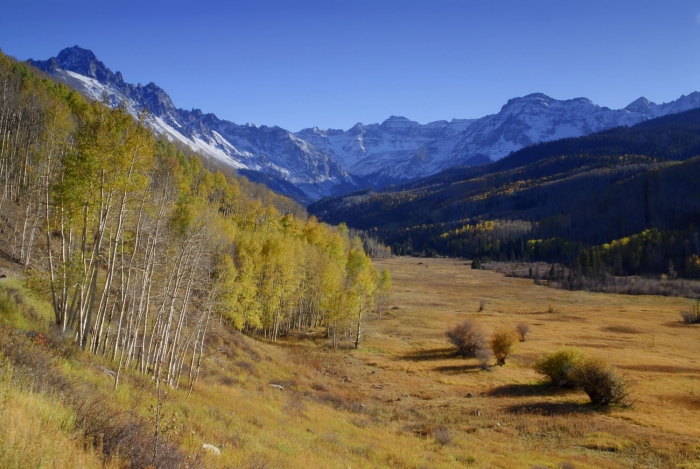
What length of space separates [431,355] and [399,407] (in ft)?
63.3

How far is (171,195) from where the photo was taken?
19062 mm

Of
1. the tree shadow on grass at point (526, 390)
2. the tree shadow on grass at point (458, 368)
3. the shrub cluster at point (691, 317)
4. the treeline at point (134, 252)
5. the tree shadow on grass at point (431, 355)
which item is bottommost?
the tree shadow on grass at point (431, 355)

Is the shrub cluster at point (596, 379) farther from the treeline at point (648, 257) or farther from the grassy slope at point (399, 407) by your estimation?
the treeline at point (648, 257)

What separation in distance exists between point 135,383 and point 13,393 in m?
9.15

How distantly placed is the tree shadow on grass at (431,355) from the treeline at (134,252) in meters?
7.15

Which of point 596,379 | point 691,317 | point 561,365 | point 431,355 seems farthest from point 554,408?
point 691,317

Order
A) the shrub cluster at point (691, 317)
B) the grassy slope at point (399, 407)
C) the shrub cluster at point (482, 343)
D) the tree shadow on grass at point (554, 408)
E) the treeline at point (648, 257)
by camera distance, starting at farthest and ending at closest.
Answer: the treeline at point (648, 257) → the shrub cluster at point (691, 317) → the shrub cluster at point (482, 343) → the tree shadow on grass at point (554, 408) → the grassy slope at point (399, 407)

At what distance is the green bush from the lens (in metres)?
28.7

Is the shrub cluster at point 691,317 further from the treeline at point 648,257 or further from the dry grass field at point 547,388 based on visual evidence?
the treeline at point 648,257

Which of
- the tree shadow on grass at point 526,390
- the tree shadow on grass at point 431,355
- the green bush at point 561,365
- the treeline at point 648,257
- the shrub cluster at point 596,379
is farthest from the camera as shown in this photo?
the treeline at point 648,257

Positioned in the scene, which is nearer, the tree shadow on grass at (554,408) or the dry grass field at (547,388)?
the dry grass field at (547,388)

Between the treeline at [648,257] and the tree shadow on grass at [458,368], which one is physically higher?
the treeline at [648,257]

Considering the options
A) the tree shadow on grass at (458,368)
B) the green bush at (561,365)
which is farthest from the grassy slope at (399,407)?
the green bush at (561,365)

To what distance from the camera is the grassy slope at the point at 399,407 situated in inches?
433
